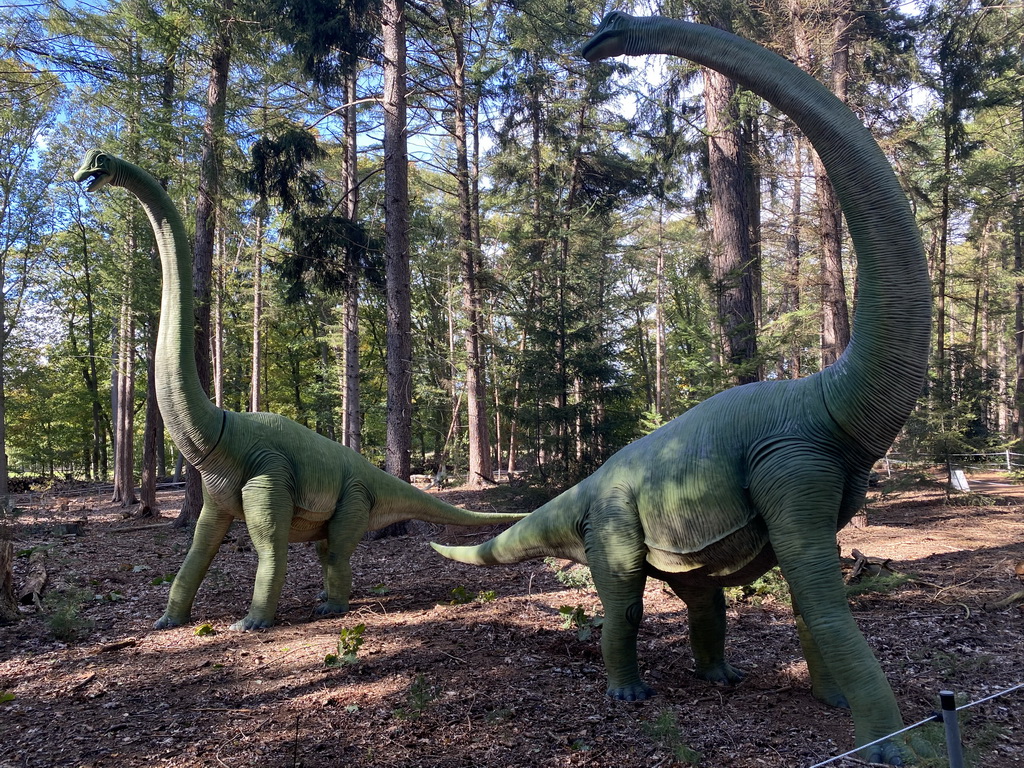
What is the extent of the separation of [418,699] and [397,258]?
27.3 feet

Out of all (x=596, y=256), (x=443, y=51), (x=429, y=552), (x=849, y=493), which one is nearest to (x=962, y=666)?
(x=849, y=493)

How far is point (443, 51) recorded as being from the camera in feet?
50.8

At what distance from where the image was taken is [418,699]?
4.00 meters

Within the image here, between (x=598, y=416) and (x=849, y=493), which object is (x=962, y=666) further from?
(x=598, y=416)

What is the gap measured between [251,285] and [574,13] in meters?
17.7

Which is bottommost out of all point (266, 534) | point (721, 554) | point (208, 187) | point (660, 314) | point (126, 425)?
point (266, 534)

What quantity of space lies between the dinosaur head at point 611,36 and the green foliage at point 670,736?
140 inches

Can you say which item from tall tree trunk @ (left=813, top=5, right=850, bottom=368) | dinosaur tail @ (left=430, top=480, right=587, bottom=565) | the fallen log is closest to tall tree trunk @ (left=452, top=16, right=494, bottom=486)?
tall tree trunk @ (left=813, top=5, right=850, bottom=368)

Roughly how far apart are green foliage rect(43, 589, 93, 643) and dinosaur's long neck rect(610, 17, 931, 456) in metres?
6.55

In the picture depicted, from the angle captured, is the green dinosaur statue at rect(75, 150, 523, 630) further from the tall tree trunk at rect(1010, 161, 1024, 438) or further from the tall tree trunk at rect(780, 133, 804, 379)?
the tall tree trunk at rect(1010, 161, 1024, 438)

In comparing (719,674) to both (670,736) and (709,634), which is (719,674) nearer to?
(709,634)

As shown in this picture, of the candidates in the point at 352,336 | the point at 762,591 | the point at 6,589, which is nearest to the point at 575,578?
the point at 762,591

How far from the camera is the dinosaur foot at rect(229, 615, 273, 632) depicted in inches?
229

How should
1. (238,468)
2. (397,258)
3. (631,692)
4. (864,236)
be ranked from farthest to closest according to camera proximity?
1. (397,258)
2. (238,468)
3. (631,692)
4. (864,236)
